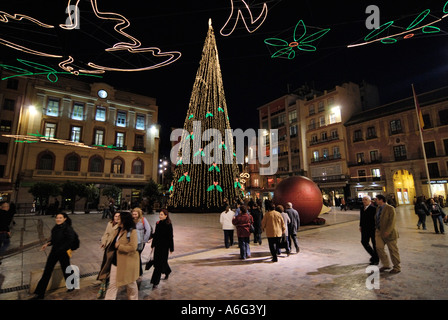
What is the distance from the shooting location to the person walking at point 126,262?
3.55 metres

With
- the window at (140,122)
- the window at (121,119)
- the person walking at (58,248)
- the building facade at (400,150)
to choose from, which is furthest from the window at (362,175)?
the window at (121,119)

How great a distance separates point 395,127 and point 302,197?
2632 cm

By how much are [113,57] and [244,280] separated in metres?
11.5

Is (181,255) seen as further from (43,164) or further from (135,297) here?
(43,164)

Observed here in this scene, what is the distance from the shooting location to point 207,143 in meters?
16.9

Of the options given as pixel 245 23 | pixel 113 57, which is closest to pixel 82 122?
pixel 113 57

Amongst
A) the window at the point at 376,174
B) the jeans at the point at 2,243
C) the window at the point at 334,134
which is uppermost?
the window at the point at 334,134

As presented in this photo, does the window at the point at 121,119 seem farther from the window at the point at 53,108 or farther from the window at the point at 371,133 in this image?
the window at the point at 371,133

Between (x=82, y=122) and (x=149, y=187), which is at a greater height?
(x=82, y=122)

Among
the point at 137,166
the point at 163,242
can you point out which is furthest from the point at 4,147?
the point at 163,242

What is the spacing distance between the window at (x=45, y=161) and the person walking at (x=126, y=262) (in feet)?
107

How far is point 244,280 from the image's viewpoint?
184 inches

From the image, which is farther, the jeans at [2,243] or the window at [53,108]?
the window at [53,108]

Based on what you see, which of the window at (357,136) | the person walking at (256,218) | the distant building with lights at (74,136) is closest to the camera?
the person walking at (256,218)
